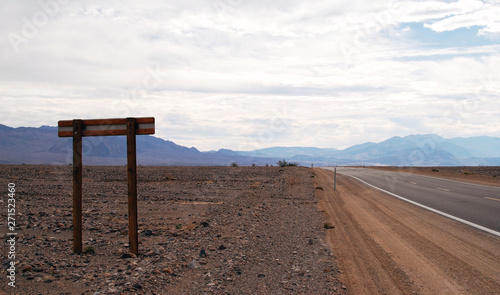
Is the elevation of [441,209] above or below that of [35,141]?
below

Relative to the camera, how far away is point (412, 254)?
8250mm

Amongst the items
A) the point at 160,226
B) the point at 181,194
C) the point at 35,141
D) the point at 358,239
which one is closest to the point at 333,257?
the point at 358,239

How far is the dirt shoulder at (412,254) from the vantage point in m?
6.30

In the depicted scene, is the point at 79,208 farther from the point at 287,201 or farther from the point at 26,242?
the point at 287,201

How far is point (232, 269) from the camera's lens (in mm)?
7109

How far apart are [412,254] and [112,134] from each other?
20.5 feet

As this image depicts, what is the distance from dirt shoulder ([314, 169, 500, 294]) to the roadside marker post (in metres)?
3.93

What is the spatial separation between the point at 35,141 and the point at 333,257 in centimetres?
18293

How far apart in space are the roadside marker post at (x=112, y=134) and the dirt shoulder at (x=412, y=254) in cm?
393

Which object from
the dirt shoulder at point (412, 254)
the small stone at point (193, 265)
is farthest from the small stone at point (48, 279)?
the dirt shoulder at point (412, 254)

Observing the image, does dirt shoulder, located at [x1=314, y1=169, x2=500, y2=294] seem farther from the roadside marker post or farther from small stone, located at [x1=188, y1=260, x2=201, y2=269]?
the roadside marker post

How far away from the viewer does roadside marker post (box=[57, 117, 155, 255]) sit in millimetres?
7797

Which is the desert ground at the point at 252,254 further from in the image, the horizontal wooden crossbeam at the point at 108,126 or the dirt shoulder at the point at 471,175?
the dirt shoulder at the point at 471,175

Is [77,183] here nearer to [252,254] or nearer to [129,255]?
[129,255]
